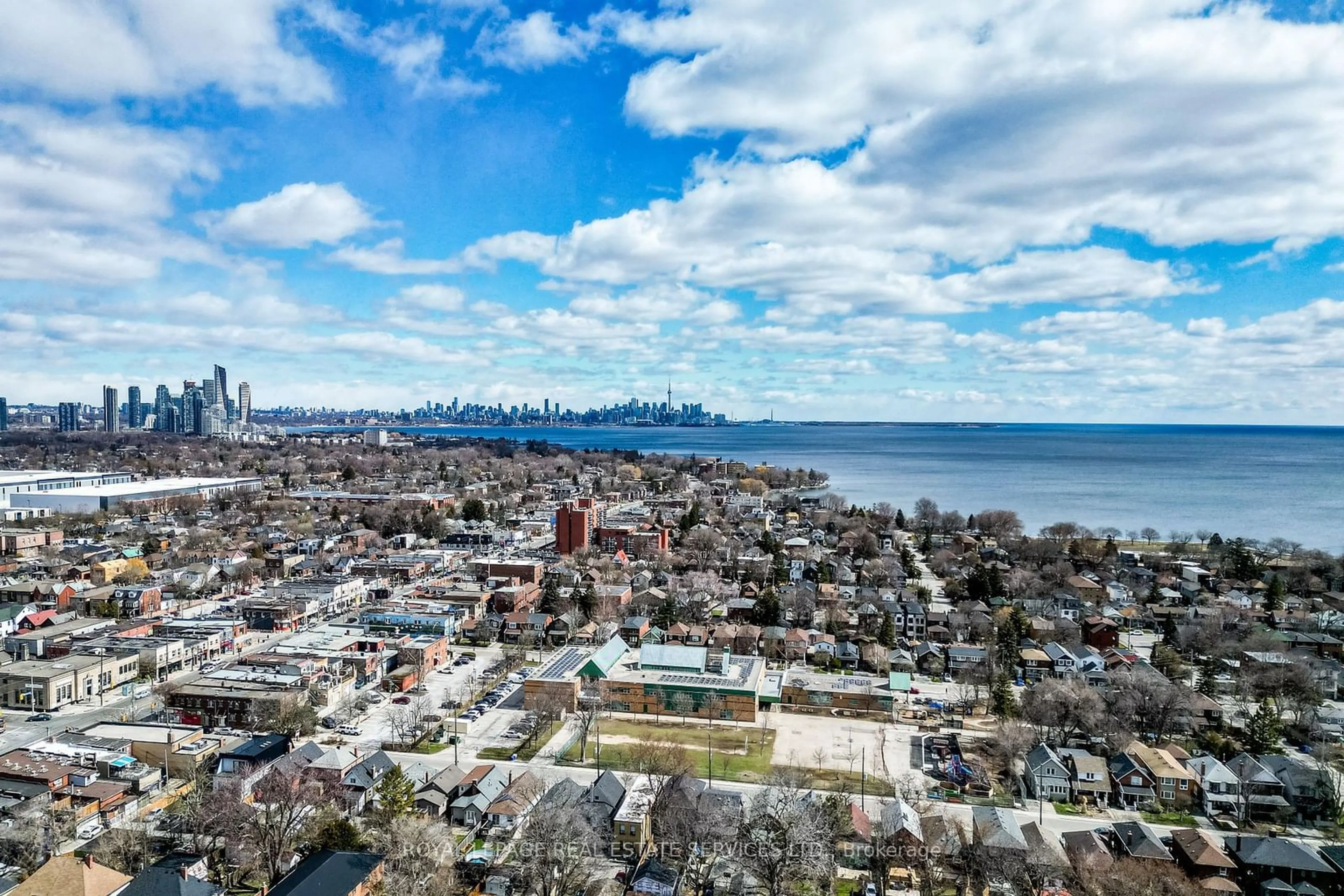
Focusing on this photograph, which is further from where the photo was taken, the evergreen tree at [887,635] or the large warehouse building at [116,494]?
the large warehouse building at [116,494]

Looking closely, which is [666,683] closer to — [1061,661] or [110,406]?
[1061,661]

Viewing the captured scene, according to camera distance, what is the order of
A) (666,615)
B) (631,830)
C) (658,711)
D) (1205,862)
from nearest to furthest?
(1205,862) → (631,830) → (658,711) → (666,615)

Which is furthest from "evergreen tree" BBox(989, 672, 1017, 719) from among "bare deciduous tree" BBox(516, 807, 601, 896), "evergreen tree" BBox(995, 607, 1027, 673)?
"bare deciduous tree" BBox(516, 807, 601, 896)

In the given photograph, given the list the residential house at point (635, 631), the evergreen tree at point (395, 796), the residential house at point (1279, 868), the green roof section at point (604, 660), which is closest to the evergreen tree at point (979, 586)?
the residential house at point (635, 631)

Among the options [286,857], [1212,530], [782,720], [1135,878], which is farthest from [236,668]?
[1212,530]

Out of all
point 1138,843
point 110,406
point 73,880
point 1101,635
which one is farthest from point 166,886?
point 110,406

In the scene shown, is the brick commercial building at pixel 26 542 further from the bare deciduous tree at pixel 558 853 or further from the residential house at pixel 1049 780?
the residential house at pixel 1049 780

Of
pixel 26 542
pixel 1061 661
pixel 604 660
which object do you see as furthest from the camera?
pixel 26 542

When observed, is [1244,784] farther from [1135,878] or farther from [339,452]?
[339,452]
